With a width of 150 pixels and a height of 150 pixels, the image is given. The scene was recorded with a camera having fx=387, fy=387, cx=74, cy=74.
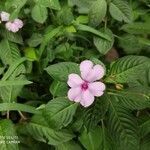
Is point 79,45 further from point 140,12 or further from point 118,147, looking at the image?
point 118,147

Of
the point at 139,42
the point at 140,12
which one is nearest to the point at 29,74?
the point at 139,42

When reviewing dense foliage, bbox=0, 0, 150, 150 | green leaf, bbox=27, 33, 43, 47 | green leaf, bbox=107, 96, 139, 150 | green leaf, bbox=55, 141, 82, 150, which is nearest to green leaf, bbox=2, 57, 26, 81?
dense foliage, bbox=0, 0, 150, 150

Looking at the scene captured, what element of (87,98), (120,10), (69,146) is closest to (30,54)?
(120,10)

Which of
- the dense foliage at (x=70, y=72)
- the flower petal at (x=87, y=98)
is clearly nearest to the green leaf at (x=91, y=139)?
the dense foliage at (x=70, y=72)

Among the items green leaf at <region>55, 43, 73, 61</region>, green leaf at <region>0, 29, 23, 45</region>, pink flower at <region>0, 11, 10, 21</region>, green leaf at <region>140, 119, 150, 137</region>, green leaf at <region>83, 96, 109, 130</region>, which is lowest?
green leaf at <region>140, 119, 150, 137</region>

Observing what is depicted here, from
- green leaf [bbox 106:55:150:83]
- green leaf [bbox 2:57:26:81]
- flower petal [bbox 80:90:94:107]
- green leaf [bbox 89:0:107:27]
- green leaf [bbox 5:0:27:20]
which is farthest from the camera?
green leaf [bbox 5:0:27:20]

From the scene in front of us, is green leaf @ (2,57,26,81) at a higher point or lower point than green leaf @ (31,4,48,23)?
lower

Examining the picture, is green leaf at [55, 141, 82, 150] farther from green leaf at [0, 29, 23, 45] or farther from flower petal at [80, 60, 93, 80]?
green leaf at [0, 29, 23, 45]

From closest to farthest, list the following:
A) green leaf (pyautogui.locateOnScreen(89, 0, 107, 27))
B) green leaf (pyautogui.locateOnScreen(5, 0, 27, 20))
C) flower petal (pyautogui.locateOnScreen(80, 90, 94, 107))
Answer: flower petal (pyautogui.locateOnScreen(80, 90, 94, 107)), green leaf (pyautogui.locateOnScreen(89, 0, 107, 27)), green leaf (pyautogui.locateOnScreen(5, 0, 27, 20))
